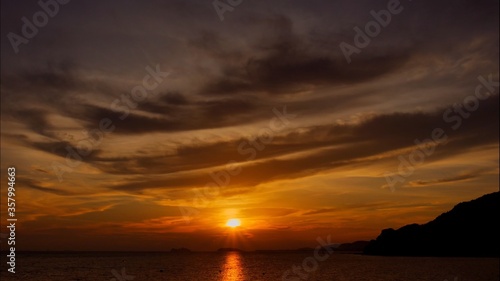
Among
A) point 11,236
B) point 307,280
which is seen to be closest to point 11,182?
point 11,236

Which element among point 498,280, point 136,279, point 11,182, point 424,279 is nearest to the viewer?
point 11,182

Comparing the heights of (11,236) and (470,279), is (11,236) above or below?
above

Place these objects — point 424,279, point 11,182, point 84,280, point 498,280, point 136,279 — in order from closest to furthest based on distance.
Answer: point 11,182, point 498,280, point 424,279, point 84,280, point 136,279

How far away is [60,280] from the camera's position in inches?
4284

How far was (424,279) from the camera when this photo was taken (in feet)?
333

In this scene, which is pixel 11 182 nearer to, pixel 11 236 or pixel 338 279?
pixel 11 236

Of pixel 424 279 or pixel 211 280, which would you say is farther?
pixel 211 280

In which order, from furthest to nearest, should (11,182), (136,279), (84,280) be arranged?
(136,279), (84,280), (11,182)

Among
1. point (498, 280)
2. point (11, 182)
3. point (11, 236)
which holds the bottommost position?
point (498, 280)

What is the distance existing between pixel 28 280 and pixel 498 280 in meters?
110

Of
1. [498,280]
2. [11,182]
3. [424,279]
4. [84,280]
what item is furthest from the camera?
[84,280]

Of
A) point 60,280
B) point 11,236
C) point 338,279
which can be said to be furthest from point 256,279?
point 11,236

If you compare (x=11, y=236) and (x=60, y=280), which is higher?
(x=11, y=236)

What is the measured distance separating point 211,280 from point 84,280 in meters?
32.6
